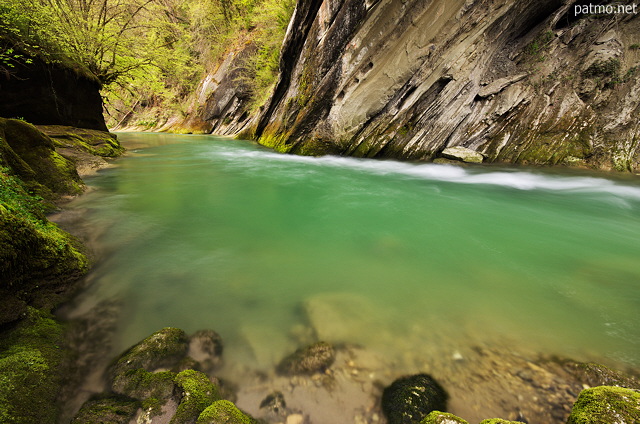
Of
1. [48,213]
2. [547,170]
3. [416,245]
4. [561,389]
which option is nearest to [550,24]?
[547,170]

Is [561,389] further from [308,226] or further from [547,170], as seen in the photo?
[547,170]

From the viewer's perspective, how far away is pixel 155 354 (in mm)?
2055

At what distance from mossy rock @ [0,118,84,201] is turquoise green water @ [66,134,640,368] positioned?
22.8 inches

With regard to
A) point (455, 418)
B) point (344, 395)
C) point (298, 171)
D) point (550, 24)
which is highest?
point (550, 24)

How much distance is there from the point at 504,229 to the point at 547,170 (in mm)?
7164

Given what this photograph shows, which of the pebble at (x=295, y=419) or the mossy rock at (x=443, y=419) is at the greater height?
the mossy rock at (x=443, y=419)

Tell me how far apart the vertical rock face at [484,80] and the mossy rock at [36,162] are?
949 centimetres

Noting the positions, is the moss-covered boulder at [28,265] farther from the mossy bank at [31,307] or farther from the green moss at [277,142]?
the green moss at [277,142]

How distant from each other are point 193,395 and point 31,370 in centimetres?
105

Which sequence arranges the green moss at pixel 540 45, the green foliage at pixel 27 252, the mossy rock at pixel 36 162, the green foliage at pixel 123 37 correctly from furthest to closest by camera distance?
1. the green moss at pixel 540 45
2. the green foliage at pixel 123 37
3. the mossy rock at pixel 36 162
4. the green foliage at pixel 27 252

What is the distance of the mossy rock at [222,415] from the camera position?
1.54 metres

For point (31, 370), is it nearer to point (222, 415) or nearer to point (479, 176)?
point (222, 415)

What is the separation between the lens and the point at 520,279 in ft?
10.8

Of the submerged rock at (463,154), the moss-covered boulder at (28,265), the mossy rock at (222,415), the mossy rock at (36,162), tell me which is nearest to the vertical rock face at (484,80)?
the submerged rock at (463,154)
